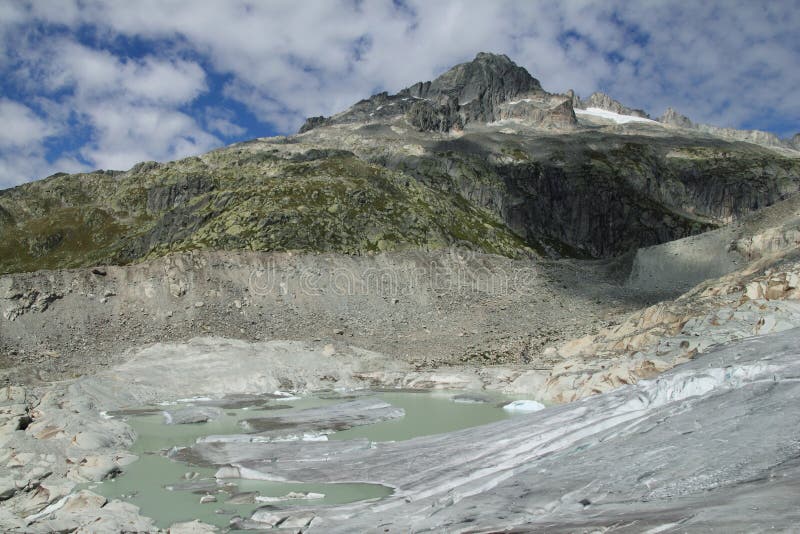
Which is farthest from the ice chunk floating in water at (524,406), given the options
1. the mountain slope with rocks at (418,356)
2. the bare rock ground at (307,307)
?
the bare rock ground at (307,307)

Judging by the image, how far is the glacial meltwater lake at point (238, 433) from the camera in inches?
627

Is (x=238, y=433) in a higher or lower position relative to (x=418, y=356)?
lower

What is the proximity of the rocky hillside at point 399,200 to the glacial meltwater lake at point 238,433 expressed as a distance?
54857mm

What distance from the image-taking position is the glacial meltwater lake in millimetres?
15914

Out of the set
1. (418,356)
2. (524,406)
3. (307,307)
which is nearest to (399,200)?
(307,307)

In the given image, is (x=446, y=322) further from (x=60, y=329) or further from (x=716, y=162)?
(x=716, y=162)

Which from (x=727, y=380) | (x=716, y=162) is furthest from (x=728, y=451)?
(x=716, y=162)

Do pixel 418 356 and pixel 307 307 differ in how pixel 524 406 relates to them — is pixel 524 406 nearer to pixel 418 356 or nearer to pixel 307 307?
pixel 418 356

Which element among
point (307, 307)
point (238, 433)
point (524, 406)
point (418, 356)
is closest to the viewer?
point (238, 433)

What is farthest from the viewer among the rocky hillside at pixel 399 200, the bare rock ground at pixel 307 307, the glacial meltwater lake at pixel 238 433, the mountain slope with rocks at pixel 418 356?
the rocky hillside at pixel 399 200

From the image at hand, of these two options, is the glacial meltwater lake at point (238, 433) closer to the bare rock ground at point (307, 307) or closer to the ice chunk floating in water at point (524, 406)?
the ice chunk floating in water at point (524, 406)

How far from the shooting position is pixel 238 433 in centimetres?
2581

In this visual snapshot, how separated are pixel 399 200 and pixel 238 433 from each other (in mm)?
82421

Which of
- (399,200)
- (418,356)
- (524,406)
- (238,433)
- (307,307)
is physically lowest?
(524,406)
